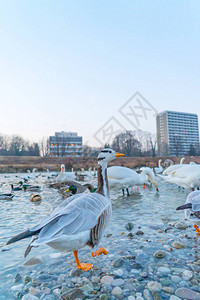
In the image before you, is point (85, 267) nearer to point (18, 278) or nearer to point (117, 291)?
point (117, 291)

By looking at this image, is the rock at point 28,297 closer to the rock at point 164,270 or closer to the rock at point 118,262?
the rock at point 118,262

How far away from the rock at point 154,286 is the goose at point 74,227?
94cm

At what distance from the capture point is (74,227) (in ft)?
8.57

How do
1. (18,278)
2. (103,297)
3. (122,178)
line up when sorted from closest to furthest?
(103,297) → (18,278) → (122,178)

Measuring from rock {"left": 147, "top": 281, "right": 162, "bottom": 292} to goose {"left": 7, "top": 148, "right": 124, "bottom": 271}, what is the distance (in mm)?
944

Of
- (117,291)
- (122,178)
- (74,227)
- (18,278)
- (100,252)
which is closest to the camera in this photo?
(117,291)

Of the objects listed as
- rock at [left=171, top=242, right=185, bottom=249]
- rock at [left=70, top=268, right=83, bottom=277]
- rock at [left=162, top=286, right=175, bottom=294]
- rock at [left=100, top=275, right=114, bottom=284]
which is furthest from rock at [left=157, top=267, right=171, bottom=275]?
rock at [left=70, top=268, right=83, bottom=277]

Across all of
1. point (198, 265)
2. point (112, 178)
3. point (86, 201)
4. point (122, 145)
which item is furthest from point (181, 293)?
point (122, 145)

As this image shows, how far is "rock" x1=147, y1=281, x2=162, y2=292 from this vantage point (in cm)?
245

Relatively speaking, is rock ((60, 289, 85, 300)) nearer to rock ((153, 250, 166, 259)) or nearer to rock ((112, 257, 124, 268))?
rock ((112, 257, 124, 268))

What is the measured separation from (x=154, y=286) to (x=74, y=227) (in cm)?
130

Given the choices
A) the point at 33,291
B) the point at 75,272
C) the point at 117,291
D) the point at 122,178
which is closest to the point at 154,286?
the point at 117,291

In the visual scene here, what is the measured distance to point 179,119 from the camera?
520 feet

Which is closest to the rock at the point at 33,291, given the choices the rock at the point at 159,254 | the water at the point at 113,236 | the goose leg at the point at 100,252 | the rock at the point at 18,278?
the water at the point at 113,236
